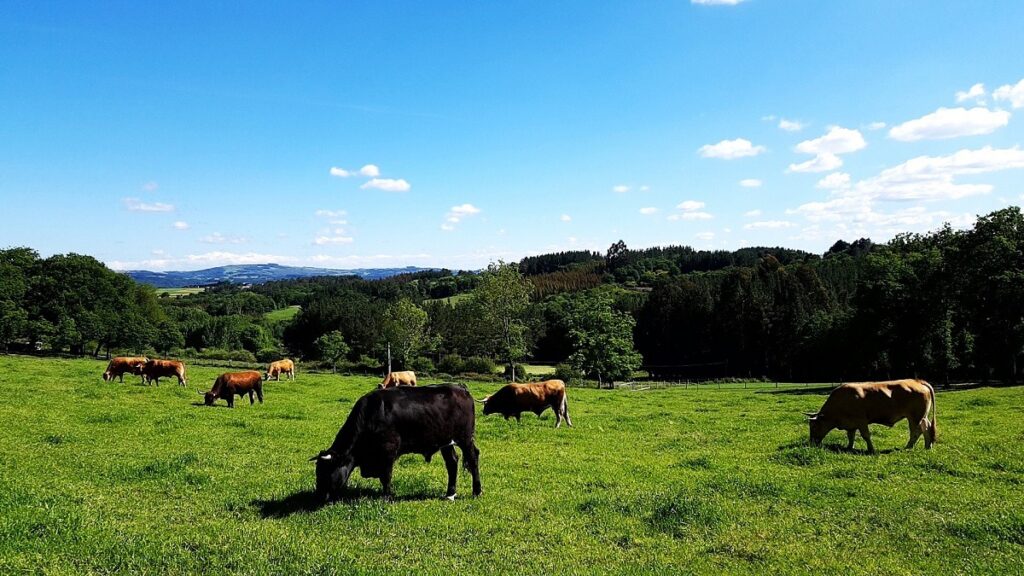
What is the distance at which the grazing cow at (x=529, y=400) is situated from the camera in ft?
68.3

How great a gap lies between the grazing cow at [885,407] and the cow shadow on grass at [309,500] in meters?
11.1

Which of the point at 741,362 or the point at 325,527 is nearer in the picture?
the point at 325,527

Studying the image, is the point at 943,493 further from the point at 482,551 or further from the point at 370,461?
the point at 370,461

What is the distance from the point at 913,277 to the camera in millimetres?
50719

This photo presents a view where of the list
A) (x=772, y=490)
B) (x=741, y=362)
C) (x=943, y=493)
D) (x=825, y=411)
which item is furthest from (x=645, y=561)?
(x=741, y=362)

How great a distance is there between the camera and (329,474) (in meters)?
9.43

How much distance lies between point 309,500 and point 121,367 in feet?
89.1

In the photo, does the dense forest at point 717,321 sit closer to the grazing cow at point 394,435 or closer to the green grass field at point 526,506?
the green grass field at point 526,506

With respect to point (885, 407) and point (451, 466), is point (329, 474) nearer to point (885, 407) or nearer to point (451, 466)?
point (451, 466)

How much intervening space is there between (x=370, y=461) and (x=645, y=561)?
5.10 metres

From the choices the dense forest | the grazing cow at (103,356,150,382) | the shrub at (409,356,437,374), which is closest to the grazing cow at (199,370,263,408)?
the grazing cow at (103,356,150,382)

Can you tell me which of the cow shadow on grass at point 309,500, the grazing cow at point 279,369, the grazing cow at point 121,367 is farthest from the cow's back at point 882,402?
the grazing cow at point 279,369

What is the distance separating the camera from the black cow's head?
940 centimetres

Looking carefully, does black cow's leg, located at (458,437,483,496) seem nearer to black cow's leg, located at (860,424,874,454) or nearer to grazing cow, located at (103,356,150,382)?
black cow's leg, located at (860,424,874,454)
